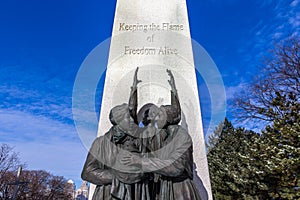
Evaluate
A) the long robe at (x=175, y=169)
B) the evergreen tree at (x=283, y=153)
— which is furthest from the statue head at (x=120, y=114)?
the evergreen tree at (x=283, y=153)

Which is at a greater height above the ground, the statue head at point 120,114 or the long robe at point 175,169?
Result: the statue head at point 120,114

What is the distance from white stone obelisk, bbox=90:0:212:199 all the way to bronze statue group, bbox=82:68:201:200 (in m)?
1.84

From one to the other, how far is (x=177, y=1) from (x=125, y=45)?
1.72 meters

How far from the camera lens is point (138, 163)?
3.64m

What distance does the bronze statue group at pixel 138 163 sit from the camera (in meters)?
3.66

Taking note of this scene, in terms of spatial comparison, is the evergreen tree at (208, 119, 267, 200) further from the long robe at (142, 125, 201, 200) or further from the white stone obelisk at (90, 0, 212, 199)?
the long robe at (142, 125, 201, 200)

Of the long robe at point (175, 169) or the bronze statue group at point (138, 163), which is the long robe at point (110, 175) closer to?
the bronze statue group at point (138, 163)

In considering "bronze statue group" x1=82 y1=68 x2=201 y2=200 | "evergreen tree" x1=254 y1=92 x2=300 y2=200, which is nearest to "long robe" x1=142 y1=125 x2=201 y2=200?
"bronze statue group" x1=82 y1=68 x2=201 y2=200

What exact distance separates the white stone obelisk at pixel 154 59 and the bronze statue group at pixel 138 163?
184 centimetres

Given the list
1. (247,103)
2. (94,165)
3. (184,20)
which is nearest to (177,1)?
(184,20)

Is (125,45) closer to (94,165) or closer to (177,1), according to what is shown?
(177,1)

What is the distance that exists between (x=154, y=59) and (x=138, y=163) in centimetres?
335

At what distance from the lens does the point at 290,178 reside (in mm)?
9531

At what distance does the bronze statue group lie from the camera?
3658 millimetres
